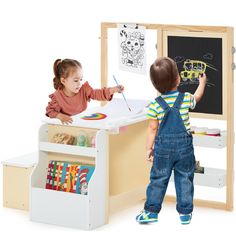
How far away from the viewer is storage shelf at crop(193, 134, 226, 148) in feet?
21.8

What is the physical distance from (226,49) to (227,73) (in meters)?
0.17

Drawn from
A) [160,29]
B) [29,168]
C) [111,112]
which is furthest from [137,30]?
[29,168]

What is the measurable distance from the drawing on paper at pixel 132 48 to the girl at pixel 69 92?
0.43 meters

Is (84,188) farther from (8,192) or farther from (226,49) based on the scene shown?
(226,49)

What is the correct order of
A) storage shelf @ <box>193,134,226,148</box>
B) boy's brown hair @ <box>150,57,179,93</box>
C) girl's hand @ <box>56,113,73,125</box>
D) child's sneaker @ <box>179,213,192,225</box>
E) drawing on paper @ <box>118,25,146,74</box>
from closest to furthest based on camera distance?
boy's brown hair @ <box>150,57,179,93</box>
child's sneaker @ <box>179,213,192,225</box>
girl's hand @ <box>56,113,73,125</box>
storage shelf @ <box>193,134,226,148</box>
drawing on paper @ <box>118,25,146,74</box>

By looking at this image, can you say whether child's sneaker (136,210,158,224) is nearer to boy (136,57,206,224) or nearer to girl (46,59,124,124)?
boy (136,57,206,224)

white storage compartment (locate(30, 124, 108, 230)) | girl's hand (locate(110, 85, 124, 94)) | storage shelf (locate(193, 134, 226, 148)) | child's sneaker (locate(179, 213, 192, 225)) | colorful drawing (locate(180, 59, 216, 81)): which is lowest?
child's sneaker (locate(179, 213, 192, 225))

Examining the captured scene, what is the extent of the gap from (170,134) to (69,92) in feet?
2.98

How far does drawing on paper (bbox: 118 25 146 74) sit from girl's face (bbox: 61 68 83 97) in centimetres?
62

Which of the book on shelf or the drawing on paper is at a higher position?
the drawing on paper

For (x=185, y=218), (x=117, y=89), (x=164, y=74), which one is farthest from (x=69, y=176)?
(x=164, y=74)

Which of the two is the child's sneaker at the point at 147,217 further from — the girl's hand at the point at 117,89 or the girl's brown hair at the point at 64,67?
the girl's brown hair at the point at 64,67

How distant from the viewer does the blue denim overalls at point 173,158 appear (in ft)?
19.6

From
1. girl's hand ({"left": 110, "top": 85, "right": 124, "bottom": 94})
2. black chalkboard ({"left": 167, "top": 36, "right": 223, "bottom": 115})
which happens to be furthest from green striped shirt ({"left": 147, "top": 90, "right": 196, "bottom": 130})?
black chalkboard ({"left": 167, "top": 36, "right": 223, "bottom": 115})
